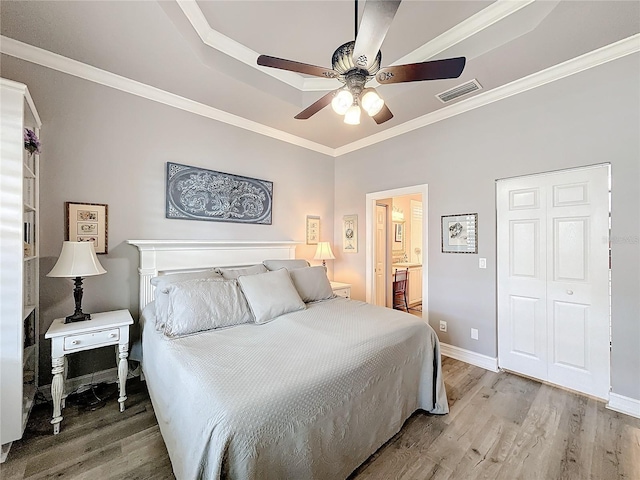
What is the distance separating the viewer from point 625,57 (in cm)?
211

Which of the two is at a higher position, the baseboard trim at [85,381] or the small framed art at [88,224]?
the small framed art at [88,224]

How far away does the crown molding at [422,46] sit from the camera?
2.01 meters

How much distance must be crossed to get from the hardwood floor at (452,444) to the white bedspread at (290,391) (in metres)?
0.19

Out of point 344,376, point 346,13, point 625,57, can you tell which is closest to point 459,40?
point 346,13

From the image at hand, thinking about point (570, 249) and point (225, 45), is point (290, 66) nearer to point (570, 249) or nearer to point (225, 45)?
point (225, 45)

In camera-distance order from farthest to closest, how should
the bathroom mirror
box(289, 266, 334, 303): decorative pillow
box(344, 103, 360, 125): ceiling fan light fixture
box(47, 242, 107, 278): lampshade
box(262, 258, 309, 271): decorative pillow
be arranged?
the bathroom mirror < box(262, 258, 309, 271): decorative pillow < box(289, 266, 334, 303): decorative pillow < box(47, 242, 107, 278): lampshade < box(344, 103, 360, 125): ceiling fan light fixture

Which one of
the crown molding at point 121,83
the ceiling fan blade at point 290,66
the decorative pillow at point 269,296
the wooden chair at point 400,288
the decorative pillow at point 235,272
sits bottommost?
the wooden chair at point 400,288

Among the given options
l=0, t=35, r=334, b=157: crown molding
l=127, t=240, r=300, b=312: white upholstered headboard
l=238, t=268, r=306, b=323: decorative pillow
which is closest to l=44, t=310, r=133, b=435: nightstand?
l=127, t=240, r=300, b=312: white upholstered headboard

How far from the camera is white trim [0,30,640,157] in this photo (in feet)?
6.93

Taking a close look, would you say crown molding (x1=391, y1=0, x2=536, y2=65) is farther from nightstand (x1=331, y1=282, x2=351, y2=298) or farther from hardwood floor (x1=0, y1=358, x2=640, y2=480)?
hardwood floor (x1=0, y1=358, x2=640, y2=480)

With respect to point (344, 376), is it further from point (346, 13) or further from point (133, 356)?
point (346, 13)

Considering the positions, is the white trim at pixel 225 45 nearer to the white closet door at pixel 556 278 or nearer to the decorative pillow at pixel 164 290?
the decorative pillow at pixel 164 290

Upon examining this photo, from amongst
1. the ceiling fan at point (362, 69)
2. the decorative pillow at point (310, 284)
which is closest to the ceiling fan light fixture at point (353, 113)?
the ceiling fan at point (362, 69)

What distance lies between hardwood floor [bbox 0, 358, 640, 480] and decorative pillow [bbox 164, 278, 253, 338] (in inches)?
29.4
